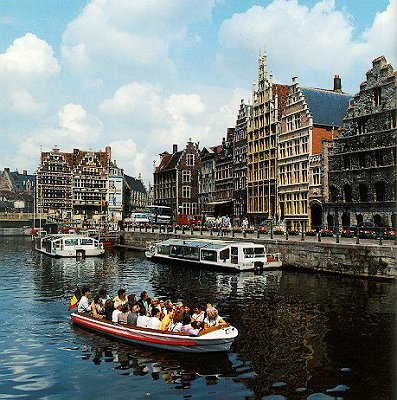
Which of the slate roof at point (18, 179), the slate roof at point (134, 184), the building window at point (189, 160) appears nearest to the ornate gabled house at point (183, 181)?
the building window at point (189, 160)

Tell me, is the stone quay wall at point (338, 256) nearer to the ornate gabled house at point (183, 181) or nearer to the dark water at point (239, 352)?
the dark water at point (239, 352)

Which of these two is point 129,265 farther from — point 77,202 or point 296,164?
point 77,202

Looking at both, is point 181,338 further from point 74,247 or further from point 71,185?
point 71,185

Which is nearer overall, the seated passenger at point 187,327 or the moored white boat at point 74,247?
the seated passenger at point 187,327

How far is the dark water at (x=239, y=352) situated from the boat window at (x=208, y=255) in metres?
9.57

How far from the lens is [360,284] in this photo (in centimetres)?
3359

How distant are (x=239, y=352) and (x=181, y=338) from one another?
223 cm

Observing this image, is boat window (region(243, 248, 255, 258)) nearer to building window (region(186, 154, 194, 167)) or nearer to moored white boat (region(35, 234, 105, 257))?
moored white boat (region(35, 234, 105, 257))

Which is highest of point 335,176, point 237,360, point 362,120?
point 362,120

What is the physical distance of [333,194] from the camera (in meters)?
54.6

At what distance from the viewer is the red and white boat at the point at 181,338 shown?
18.2m

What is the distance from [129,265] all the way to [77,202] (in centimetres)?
6739

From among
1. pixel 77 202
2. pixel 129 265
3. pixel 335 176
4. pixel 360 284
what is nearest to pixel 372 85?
pixel 335 176

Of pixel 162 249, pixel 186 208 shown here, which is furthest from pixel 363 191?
pixel 186 208
